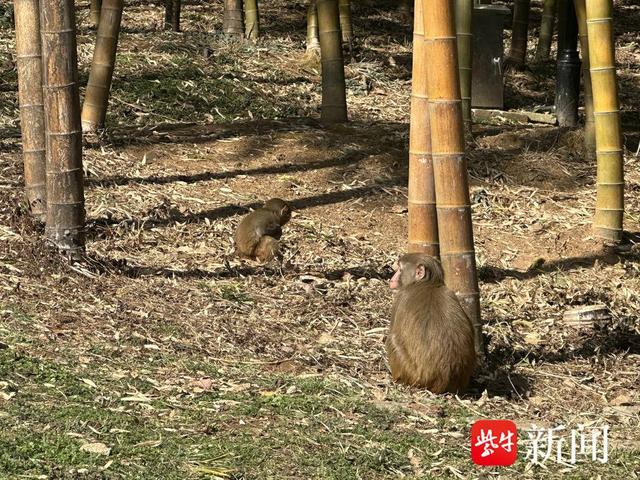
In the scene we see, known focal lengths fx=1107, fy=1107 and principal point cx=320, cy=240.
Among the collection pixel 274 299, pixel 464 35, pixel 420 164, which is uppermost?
pixel 464 35

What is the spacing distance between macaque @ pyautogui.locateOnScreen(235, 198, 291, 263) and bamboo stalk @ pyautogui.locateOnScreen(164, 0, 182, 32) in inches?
316

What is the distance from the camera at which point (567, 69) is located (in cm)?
1214

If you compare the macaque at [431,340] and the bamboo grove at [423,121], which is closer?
the macaque at [431,340]

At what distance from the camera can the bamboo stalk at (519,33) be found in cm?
1606

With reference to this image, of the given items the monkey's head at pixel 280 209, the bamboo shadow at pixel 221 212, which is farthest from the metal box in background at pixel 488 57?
the monkey's head at pixel 280 209

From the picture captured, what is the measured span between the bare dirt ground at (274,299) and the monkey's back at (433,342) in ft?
0.34

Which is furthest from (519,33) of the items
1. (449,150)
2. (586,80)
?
(449,150)

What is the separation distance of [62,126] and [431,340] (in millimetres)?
2841

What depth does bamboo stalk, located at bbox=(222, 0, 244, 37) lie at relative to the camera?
1545 centimetres

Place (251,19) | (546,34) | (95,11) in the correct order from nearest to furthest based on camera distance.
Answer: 1. (95,11)
2. (251,19)
3. (546,34)

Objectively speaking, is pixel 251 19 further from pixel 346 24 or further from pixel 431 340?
pixel 431 340

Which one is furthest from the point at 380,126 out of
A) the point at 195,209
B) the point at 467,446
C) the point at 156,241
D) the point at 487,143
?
the point at 467,446

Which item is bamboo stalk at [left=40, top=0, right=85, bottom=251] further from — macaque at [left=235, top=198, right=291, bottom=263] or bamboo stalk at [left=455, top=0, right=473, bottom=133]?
bamboo stalk at [left=455, top=0, right=473, bottom=133]

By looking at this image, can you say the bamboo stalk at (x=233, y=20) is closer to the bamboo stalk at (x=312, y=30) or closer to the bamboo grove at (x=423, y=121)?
the bamboo stalk at (x=312, y=30)
